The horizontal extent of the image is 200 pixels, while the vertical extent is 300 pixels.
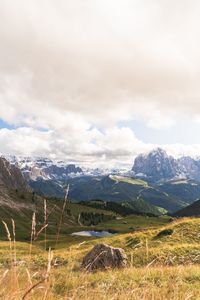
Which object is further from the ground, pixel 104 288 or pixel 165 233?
pixel 104 288

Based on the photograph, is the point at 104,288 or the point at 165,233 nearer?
the point at 104,288

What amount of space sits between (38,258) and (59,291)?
94.4 feet

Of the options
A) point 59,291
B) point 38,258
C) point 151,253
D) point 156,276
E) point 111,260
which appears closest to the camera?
point 59,291

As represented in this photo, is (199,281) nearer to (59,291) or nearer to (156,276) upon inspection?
(156,276)

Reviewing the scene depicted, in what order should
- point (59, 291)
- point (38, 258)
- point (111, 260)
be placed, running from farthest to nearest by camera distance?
→ point (38, 258) < point (111, 260) < point (59, 291)

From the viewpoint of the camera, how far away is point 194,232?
145 feet

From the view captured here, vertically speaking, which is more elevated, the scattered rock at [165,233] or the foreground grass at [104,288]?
the foreground grass at [104,288]

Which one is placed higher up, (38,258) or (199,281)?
(199,281)

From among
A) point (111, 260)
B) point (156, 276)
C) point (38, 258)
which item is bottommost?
point (38, 258)

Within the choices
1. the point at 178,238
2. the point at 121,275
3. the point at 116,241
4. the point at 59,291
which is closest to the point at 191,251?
the point at 178,238

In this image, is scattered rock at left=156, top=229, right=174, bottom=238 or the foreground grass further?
scattered rock at left=156, top=229, right=174, bottom=238

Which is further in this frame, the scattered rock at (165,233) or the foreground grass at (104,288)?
the scattered rock at (165,233)

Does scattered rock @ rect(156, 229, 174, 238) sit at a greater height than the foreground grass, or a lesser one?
lesser

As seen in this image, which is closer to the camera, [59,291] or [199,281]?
[59,291]
